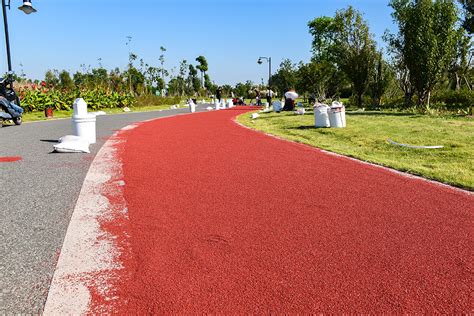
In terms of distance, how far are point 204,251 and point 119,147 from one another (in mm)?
6753

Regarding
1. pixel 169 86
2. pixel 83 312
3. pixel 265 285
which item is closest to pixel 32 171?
pixel 83 312

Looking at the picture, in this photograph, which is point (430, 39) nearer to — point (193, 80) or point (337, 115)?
point (337, 115)

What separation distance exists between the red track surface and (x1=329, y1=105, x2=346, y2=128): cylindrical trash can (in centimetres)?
701

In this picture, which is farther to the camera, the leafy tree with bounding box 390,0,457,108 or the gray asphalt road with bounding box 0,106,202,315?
the leafy tree with bounding box 390,0,457,108

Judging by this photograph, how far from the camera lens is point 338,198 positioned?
4.93 metres

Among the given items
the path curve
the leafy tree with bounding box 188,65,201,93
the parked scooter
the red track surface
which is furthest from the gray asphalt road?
the leafy tree with bounding box 188,65,201,93

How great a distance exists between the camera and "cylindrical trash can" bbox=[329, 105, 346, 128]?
43.4 ft

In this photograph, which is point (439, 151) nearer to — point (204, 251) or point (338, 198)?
point (338, 198)

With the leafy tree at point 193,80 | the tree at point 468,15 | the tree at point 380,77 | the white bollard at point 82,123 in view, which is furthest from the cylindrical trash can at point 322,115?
the leafy tree at point 193,80

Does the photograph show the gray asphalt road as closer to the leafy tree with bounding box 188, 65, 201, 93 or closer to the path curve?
the path curve

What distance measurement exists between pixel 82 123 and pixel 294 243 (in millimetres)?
7928

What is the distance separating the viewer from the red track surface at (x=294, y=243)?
8.29 ft

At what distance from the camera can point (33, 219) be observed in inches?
160

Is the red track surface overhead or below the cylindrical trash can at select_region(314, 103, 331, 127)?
below
